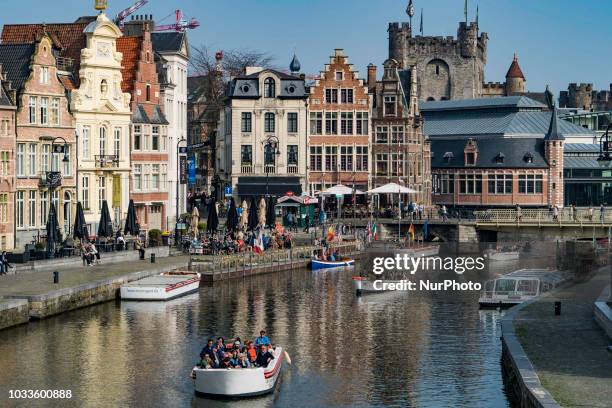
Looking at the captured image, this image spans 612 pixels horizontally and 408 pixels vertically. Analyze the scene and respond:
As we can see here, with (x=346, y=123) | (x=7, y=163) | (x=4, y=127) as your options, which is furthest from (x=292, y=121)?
(x=7, y=163)

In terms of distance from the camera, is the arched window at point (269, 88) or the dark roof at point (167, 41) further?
the arched window at point (269, 88)

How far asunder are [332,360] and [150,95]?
158ft

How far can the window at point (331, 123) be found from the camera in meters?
124

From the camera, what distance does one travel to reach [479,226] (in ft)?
388

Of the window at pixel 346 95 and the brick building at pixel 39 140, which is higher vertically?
the window at pixel 346 95

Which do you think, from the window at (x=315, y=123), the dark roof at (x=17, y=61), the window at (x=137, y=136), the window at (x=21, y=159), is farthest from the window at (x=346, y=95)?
the window at (x=21, y=159)

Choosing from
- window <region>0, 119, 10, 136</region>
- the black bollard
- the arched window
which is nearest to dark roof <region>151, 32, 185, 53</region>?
the arched window

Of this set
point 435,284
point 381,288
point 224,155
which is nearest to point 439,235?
point 224,155

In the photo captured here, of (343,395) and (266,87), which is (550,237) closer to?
(266,87)

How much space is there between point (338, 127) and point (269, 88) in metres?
7.03

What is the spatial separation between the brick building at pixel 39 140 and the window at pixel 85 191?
2407 millimetres

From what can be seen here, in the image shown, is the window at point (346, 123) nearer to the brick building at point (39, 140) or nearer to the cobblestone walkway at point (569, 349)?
the brick building at point (39, 140)

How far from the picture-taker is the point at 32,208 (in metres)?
85.1

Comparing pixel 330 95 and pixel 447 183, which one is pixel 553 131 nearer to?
pixel 447 183
